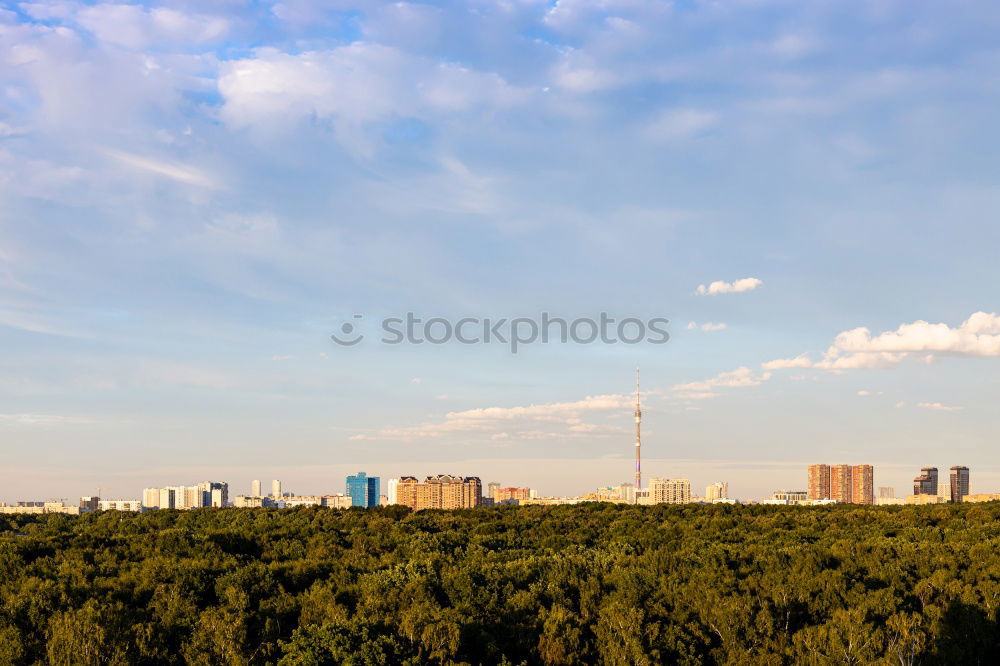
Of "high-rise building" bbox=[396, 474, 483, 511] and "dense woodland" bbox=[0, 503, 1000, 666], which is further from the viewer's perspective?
"high-rise building" bbox=[396, 474, 483, 511]

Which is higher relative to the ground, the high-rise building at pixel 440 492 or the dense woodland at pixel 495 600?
the dense woodland at pixel 495 600

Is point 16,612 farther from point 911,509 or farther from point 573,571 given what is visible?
point 911,509

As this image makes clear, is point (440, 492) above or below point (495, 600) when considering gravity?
below

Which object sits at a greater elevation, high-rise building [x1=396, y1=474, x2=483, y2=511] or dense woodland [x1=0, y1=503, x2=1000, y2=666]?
dense woodland [x1=0, y1=503, x2=1000, y2=666]

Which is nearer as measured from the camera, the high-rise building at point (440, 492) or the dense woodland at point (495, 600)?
the dense woodland at point (495, 600)

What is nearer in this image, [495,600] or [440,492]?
[495,600]
